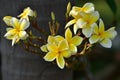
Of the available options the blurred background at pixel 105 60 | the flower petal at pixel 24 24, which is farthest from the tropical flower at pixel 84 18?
the blurred background at pixel 105 60

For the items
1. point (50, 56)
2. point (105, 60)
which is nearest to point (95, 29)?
point (50, 56)

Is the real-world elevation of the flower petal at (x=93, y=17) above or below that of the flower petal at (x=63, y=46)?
above

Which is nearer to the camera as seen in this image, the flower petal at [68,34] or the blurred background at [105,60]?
the flower petal at [68,34]

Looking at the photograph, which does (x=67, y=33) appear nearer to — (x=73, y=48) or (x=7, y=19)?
(x=73, y=48)

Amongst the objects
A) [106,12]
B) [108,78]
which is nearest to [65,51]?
[108,78]

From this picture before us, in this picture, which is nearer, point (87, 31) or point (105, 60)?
point (87, 31)

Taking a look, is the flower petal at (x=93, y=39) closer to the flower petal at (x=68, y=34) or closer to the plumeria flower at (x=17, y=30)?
the flower petal at (x=68, y=34)

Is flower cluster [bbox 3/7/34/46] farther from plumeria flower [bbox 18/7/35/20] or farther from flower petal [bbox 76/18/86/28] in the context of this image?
flower petal [bbox 76/18/86/28]
